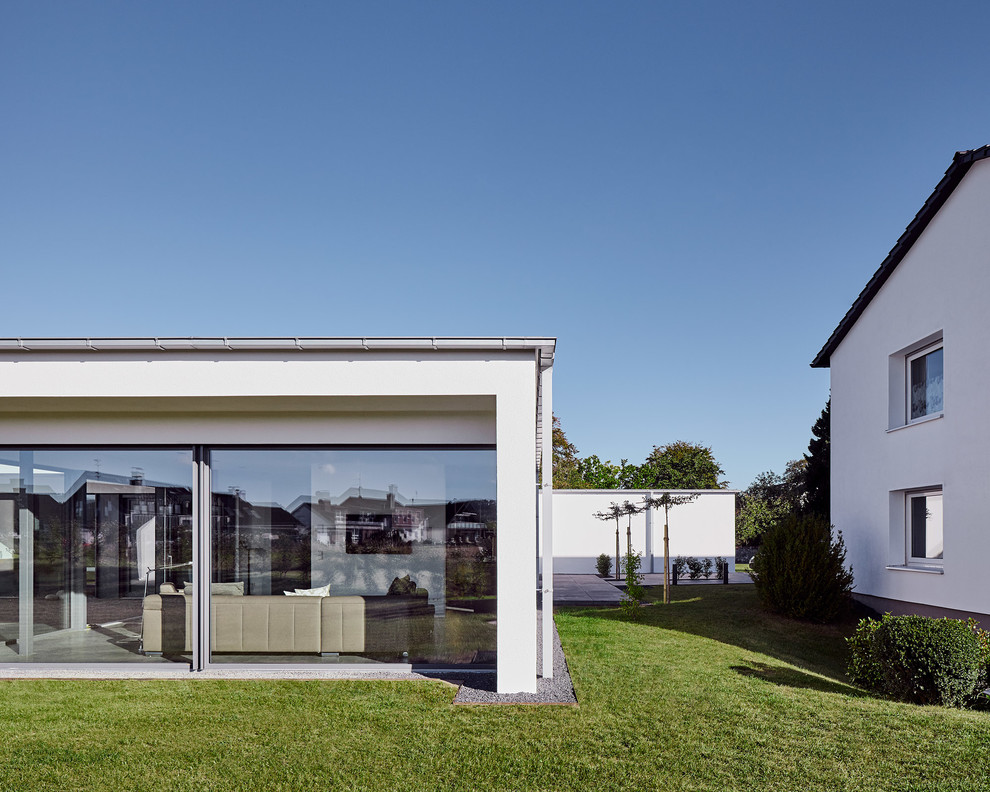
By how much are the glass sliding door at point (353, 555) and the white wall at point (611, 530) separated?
63.8 feet

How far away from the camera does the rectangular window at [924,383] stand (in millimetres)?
11727

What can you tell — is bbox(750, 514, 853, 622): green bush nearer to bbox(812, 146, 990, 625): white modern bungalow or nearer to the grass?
bbox(812, 146, 990, 625): white modern bungalow

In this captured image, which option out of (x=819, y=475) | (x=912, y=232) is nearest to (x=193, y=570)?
(x=912, y=232)

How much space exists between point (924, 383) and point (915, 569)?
3.04 metres

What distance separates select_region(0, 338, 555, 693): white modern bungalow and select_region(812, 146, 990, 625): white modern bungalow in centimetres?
621

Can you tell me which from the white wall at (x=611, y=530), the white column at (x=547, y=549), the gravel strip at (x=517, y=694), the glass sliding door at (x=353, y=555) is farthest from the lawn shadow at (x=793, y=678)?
the white wall at (x=611, y=530)

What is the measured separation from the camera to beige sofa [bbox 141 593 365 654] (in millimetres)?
8883

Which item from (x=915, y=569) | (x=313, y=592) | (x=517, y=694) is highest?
(x=313, y=592)

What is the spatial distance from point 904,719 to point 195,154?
1647 centimetres

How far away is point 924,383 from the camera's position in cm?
1223

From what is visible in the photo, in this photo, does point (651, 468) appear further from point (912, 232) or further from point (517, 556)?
point (517, 556)

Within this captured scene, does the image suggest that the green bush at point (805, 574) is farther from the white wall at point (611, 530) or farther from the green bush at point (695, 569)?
the white wall at point (611, 530)

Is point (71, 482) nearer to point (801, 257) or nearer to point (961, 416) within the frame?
point (961, 416)

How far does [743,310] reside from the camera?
23219 mm
